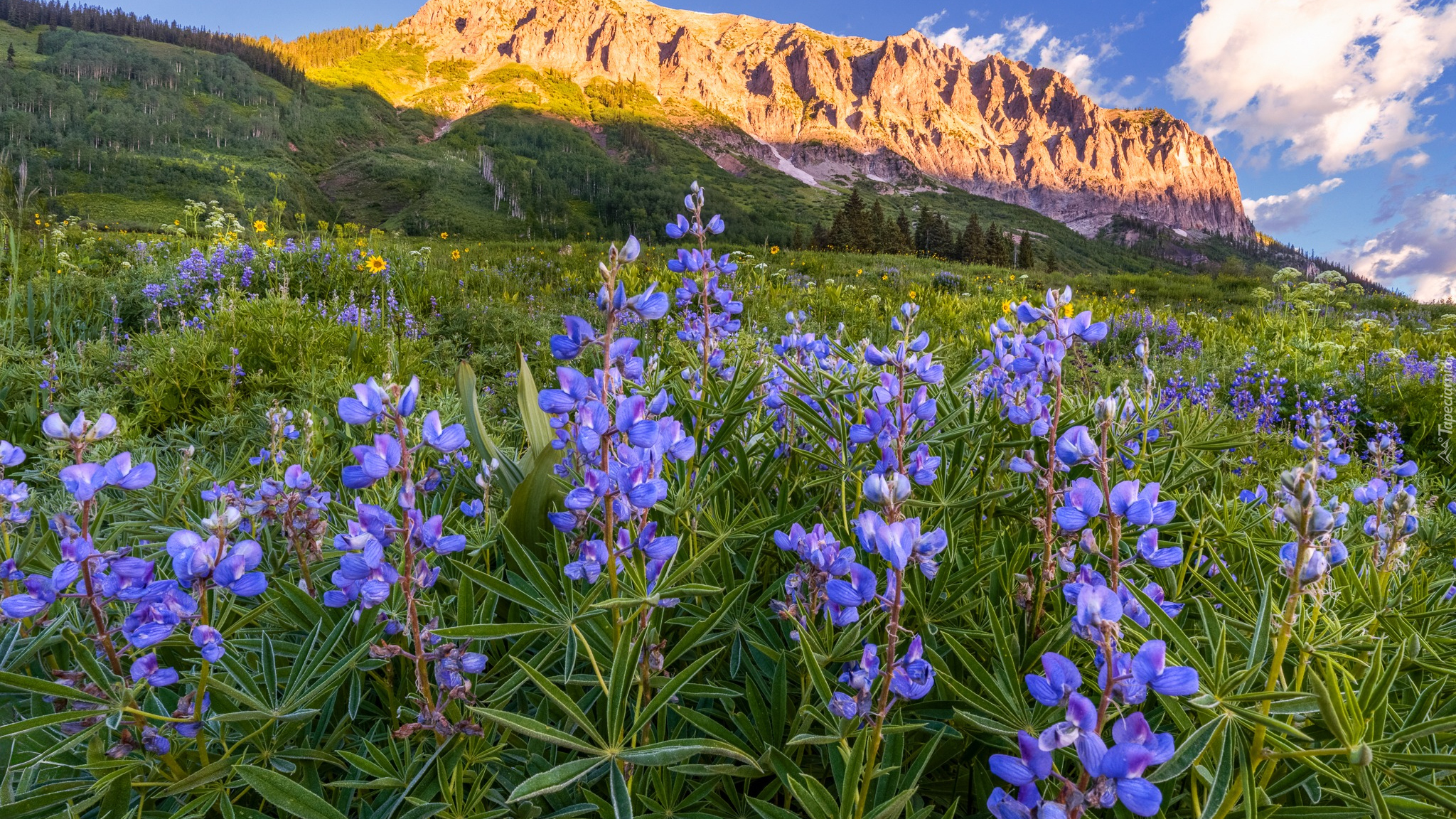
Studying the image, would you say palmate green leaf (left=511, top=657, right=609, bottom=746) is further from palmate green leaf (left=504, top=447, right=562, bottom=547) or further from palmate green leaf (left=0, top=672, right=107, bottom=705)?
palmate green leaf (left=504, top=447, right=562, bottom=547)

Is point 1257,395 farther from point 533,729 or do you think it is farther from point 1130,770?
point 533,729

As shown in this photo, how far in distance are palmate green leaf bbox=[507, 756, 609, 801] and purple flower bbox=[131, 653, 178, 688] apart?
60 cm

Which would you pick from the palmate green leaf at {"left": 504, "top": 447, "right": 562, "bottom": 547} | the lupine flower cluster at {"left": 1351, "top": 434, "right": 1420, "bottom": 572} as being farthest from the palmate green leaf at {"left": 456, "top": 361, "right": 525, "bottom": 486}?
the lupine flower cluster at {"left": 1351, "top": 434, "right": 1420, "bottom": 572}

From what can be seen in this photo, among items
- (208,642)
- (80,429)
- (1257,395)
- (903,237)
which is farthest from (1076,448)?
(903,237)

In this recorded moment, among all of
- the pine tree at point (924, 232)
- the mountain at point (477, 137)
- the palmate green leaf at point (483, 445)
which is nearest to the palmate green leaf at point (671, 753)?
the palmate green leaf at point (483, 445)

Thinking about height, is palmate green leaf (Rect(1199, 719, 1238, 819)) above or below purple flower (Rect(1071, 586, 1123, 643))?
below

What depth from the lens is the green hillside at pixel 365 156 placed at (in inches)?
2672

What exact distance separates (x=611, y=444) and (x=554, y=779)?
473 mm

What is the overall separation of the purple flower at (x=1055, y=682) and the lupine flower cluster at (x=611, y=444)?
536 mm

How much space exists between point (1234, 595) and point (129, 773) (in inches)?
76.8

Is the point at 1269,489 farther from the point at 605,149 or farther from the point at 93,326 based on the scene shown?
the point at 605,149

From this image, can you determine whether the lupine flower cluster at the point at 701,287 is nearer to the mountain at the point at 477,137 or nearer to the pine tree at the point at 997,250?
the mountain at the point at 477,137

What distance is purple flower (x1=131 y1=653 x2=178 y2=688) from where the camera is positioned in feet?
3.11

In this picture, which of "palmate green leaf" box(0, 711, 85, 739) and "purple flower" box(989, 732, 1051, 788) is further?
"palmate green leaf" box(0, 711, 85, 739)
